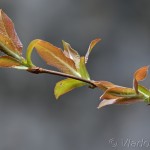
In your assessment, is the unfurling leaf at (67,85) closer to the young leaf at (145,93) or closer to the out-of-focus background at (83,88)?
the young leaf at (145,93)

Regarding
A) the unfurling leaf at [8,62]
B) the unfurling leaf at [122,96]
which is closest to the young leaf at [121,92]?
the unfurling leaf at [122,96]

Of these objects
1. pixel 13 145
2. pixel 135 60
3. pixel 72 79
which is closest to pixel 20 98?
pixel 13 145

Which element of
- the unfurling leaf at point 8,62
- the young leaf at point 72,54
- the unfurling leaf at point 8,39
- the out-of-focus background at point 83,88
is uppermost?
the unfurling leaf at point 8,39

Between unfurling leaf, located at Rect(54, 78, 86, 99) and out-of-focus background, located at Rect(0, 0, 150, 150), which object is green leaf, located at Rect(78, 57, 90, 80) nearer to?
unfurling leaf, located at Rect(54, 78, 86, 99)

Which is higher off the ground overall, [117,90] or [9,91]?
[117,90]

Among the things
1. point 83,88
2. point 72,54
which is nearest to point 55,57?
point 72,54

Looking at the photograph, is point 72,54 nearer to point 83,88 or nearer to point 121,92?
point 121,92

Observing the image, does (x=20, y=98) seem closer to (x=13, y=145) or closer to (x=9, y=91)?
(x=9, y=91)
